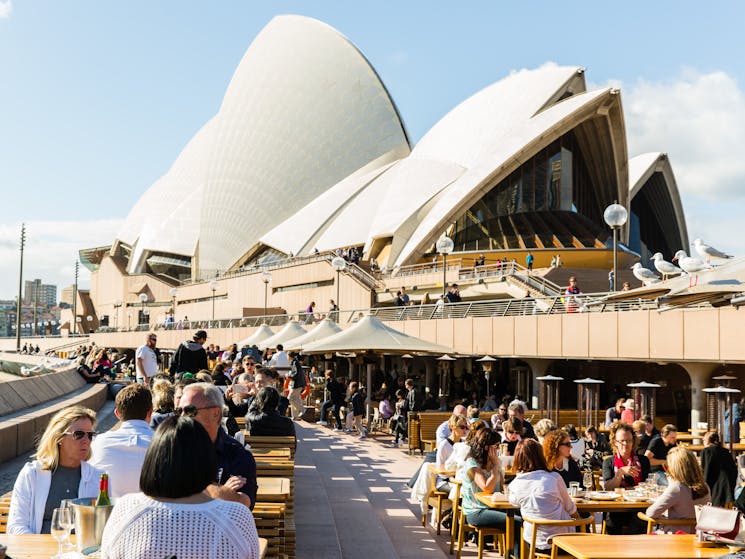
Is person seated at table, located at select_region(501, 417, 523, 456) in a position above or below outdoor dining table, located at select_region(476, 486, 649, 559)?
above

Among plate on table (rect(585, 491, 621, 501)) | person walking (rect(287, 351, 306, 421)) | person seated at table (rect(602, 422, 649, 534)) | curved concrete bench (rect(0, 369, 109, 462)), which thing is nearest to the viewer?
plate on table (rect(585, 491, 621, 501))

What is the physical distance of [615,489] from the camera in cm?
668

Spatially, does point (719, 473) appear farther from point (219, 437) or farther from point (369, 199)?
point (369, 199)

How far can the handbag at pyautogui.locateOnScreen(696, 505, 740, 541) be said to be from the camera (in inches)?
152

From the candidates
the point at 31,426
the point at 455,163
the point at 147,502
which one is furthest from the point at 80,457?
the point at 455,163

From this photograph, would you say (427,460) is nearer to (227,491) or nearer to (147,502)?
(227,491)

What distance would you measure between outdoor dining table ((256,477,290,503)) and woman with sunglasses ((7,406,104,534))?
121cm

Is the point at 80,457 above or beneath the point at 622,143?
beneath

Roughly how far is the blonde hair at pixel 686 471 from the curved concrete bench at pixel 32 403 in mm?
6812

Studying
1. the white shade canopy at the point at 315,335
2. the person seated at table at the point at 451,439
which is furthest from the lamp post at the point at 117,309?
the person seated at table at the point at 451,439

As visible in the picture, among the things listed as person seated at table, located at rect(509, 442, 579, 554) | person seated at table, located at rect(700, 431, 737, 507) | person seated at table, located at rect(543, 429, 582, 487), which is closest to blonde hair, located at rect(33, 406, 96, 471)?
person seated at table, located at rect(509, 442, 579, 554)

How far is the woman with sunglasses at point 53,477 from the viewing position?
141 inches

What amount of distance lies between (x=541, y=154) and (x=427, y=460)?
32.2m

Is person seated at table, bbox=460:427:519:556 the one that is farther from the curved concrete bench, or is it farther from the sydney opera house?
the sydney opera house
